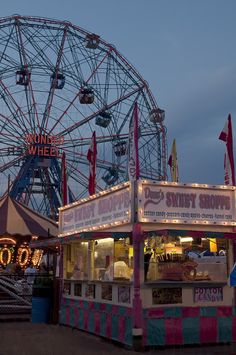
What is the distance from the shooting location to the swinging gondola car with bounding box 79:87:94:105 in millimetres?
40625

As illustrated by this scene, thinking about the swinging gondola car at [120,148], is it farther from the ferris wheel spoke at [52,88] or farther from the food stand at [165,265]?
the food stand at [165,265]

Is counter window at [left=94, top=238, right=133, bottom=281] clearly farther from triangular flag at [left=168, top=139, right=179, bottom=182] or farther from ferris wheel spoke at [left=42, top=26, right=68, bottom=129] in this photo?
ferris wheel spoke at [left=42, top=26, right=68, bottom=129]

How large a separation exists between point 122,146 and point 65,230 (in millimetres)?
25371

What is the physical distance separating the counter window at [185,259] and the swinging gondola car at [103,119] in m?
29.5

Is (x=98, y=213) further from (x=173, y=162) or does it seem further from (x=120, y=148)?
(x=120, y=148)

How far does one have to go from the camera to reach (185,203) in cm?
1247

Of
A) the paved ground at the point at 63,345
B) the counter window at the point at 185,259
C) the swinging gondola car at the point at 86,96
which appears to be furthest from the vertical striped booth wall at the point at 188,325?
the swinging gondola car at the point at 86,96

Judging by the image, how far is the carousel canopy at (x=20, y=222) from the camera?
77.0 feet

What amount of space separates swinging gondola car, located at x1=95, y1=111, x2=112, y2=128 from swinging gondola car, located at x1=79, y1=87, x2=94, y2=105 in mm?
1491

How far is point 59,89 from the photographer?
4147 centimetres

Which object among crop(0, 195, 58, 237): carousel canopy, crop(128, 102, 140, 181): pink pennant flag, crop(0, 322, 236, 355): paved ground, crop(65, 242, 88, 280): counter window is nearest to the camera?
crop(0, 322, 236, 355): paved ground

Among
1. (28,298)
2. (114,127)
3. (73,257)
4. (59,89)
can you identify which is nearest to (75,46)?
(59,89)

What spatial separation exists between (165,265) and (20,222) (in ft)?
41.9

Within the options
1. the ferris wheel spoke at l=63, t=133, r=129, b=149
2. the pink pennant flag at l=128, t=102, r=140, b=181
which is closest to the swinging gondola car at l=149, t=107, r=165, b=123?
the ferris wheel spoke at l=63, t=133, r=129, b=149
